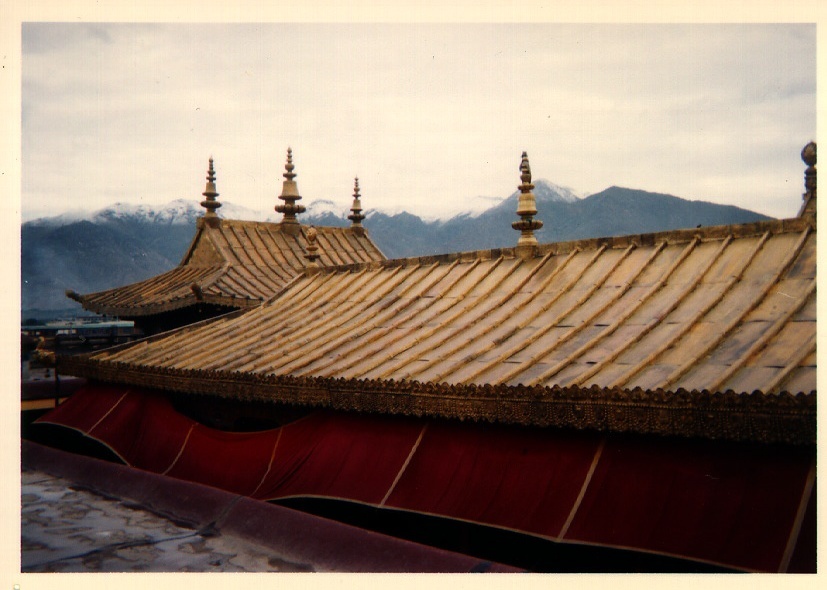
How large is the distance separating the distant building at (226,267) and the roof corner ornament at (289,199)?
0.02 meters

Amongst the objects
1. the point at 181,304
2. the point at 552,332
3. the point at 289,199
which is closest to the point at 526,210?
the point at 552,332

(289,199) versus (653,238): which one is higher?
(289,199)

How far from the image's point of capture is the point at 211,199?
47.5ft

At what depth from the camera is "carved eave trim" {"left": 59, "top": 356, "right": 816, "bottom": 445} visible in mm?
3562

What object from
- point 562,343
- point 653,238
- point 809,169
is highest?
point 809,169

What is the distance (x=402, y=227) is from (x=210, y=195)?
111 feet

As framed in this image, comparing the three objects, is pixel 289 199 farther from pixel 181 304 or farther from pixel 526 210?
pixel 526 210

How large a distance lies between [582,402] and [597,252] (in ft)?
7.75

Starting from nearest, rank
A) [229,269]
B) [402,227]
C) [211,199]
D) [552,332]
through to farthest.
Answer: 1. [552,332]
2. [229,269]
3. [211,199]
4. [402,227]

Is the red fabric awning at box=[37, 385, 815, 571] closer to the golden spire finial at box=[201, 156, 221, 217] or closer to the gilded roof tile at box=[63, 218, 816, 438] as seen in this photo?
the gilded roof tile at box=[63, 218, 816, 438]

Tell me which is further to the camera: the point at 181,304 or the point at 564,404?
the point at 181,304

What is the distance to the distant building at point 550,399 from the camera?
12.6 ft

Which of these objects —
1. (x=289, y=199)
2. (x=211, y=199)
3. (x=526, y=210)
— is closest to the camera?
(x=526, y=210)

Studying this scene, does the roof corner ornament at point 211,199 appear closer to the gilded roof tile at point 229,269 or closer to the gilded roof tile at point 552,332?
the gilded roof tile at point 229,269
